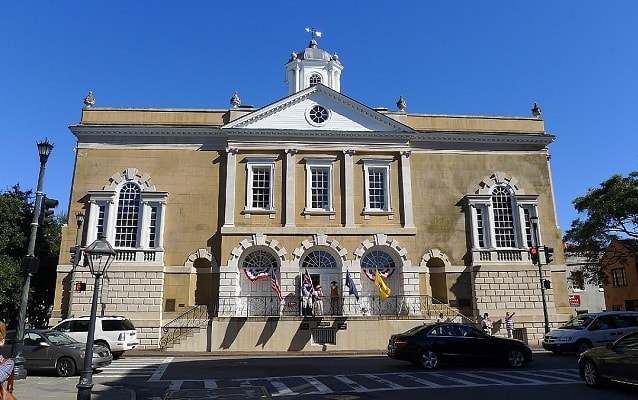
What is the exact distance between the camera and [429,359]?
16.1m

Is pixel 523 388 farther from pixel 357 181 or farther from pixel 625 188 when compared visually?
pixel 625 188

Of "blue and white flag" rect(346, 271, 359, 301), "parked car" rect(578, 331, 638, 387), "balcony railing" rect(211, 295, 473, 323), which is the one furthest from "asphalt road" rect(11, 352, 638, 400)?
"blue and white flag" rect(346, 271, 359, 301)

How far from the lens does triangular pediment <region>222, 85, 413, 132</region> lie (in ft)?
94.0

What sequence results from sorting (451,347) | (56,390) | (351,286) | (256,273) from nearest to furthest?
(56,390)
(451,347)
(351,286)
(256,273)

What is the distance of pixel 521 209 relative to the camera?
28.7 m

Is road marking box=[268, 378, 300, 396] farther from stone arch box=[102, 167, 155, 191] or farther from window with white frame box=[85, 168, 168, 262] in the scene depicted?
stone arch box=[102, 167, 155, 191]

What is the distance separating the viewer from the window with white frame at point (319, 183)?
27984 mm

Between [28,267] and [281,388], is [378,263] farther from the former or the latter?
[28,267]

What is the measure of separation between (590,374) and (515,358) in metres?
4.99

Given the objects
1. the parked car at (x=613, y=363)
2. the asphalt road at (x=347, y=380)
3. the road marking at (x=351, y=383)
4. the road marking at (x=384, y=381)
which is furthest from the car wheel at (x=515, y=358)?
the road marking at (x=351, y=383)

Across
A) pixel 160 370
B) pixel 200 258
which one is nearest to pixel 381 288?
pixel 200 258

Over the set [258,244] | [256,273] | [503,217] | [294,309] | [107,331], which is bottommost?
[107,331]

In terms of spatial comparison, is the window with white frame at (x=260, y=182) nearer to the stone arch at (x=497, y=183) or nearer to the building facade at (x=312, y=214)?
the building facade at (x=312, y=214)

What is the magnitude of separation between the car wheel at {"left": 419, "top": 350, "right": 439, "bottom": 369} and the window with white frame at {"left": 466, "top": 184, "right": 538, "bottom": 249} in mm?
12851
